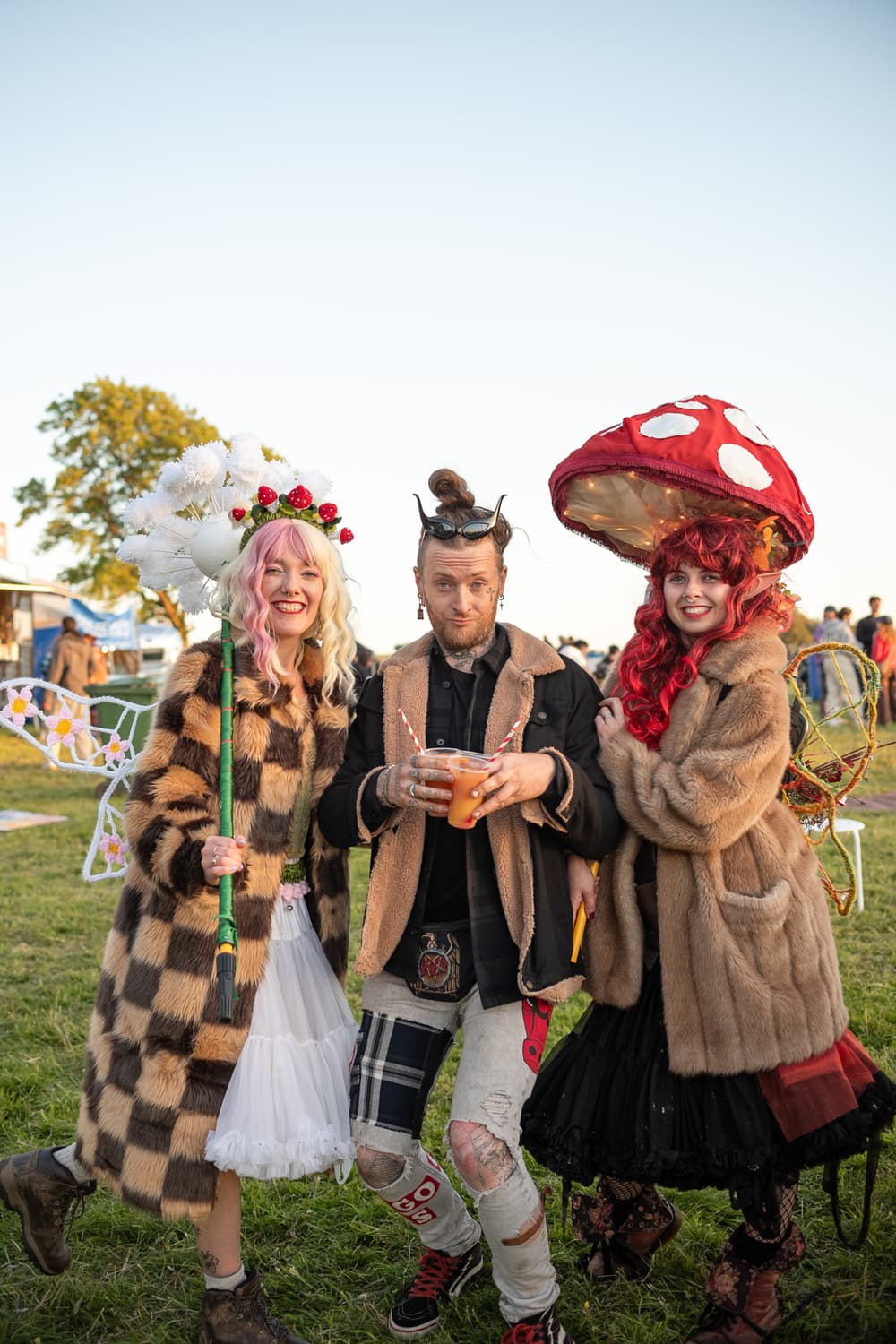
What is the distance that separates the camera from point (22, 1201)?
10.4 ft

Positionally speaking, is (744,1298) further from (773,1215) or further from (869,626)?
(869,626)

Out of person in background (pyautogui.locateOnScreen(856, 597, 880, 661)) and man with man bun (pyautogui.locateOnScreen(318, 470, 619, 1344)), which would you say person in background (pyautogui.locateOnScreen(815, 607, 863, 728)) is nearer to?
person in background (pyautogui.locateOnScreen(856, 597, 880, 661))

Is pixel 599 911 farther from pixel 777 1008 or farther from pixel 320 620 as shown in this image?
pixel 320 620

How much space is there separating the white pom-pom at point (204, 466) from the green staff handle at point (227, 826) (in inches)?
20.2

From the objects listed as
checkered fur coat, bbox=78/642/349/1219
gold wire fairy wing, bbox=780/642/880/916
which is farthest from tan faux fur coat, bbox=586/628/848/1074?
checkered fur coat, bbox=78/642/349/1219

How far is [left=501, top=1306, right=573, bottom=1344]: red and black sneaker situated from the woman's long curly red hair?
160 centimetres

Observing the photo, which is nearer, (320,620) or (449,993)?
(449,993)

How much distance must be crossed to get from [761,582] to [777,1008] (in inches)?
47.6

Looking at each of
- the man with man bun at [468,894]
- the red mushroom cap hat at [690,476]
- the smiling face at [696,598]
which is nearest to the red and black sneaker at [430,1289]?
the man with man bun at [468,894]

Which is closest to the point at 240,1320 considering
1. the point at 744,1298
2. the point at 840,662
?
the point at 744,1298

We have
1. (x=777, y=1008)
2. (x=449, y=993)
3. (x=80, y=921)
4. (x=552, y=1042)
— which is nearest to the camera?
(x=777, y=1008)

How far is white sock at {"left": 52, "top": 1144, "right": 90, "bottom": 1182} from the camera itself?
3.14 m

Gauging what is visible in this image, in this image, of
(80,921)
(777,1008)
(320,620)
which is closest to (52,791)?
(80,921)

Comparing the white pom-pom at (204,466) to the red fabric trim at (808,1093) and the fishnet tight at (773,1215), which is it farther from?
the fishnet tight at (773,1215)
